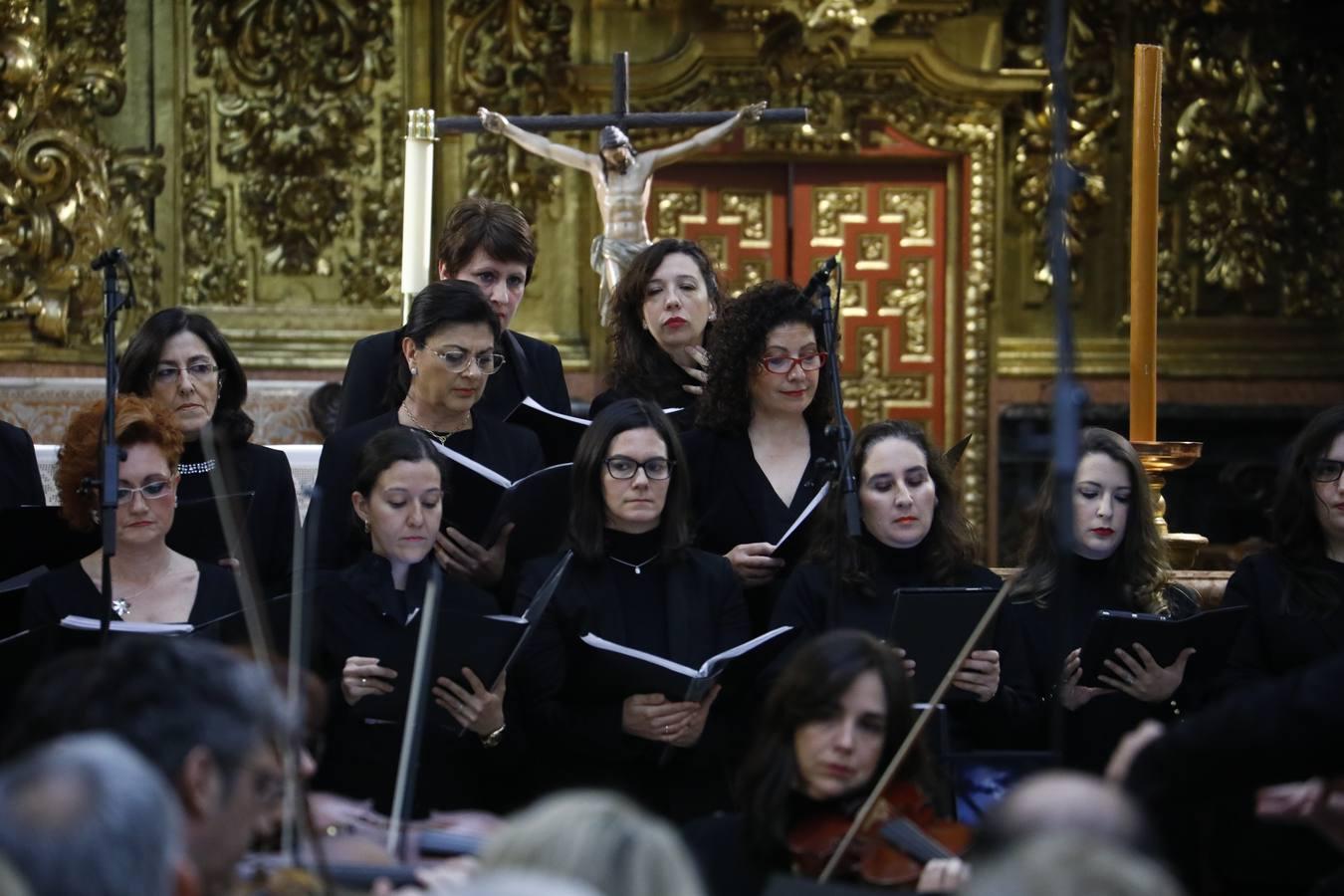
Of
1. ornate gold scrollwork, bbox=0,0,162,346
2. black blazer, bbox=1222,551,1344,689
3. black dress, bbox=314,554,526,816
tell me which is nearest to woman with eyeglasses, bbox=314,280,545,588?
black dress, bbox=314,554,526,816

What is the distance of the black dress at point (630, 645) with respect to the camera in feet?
15.2

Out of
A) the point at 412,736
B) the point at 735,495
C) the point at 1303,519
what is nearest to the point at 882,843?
the point at 412,736

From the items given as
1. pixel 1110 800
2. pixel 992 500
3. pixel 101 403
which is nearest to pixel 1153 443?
pixel 101 403

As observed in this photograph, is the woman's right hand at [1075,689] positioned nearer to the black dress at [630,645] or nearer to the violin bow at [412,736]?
the black dress at [630,645]

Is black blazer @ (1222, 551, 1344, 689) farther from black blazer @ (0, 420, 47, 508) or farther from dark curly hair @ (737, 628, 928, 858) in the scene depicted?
black blazer @ (0, 420, 47, 508)

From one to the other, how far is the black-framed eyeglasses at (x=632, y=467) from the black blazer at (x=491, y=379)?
849 mm

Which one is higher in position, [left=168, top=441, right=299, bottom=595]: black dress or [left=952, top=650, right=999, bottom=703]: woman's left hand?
[left=168, top=441, right=299, bottom=595]: black dress

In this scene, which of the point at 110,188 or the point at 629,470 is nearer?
the point at 629,470

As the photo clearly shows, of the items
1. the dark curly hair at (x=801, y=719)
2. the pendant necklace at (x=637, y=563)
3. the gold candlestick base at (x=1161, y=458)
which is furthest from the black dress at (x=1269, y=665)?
the pendant necklace at (x=637, y=563)

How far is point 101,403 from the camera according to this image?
493 cm

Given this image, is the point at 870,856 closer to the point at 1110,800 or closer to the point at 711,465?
the point at 1110,800

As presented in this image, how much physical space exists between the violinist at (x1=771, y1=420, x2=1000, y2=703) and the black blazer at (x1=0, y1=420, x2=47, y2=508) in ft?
6.66

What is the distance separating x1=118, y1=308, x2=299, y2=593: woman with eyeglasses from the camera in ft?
16.8

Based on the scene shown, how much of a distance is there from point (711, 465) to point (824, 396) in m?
0.38
